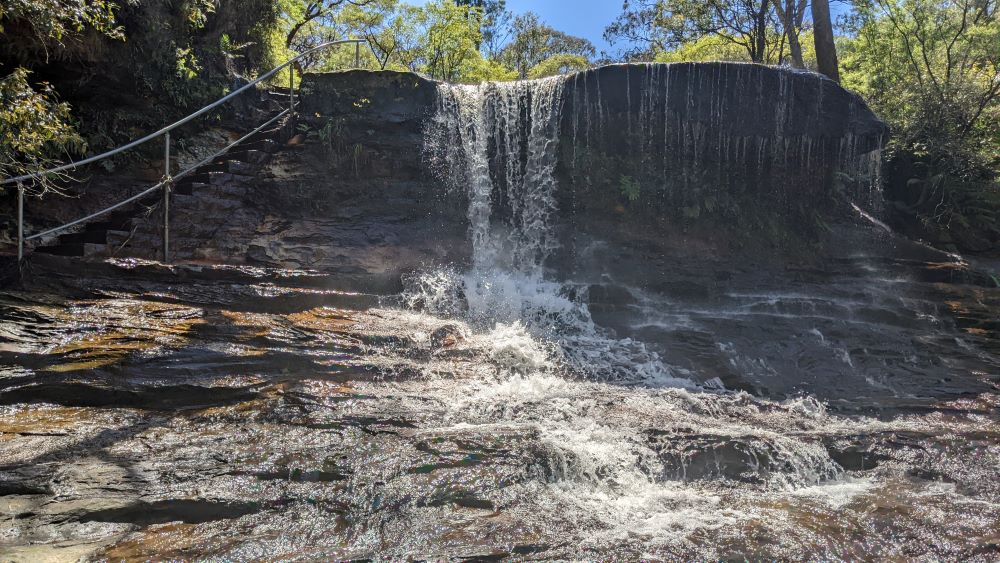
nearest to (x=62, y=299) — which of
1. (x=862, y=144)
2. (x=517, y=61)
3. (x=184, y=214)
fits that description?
(x=184, y=214)

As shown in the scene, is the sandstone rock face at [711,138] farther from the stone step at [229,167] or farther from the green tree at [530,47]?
the green tree at [530,47]

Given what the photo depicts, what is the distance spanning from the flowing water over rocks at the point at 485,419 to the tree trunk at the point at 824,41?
606cm

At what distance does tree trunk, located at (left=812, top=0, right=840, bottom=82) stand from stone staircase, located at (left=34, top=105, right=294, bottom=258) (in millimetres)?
11845

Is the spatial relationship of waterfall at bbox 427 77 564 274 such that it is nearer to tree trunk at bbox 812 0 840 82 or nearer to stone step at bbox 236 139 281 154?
stone step at bbox 236 139 281 154

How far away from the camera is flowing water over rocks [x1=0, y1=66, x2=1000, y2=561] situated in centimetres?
412

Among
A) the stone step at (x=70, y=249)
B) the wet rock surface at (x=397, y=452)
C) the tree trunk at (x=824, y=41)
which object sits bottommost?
the wet rock surface at (x=397, y=452)

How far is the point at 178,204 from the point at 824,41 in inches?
552

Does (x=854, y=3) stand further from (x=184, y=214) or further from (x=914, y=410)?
(x=184, y=214)

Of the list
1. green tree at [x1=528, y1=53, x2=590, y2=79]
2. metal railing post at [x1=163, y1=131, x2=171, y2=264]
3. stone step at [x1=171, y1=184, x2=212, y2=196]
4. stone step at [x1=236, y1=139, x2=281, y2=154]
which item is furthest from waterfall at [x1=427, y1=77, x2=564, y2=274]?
green tree at [x1=528, y1=53, x2=590, y2=79]

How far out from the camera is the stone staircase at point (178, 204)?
8086mm

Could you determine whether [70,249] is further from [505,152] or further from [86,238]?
[505,152]

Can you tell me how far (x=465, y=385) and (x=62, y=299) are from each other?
14.5ft

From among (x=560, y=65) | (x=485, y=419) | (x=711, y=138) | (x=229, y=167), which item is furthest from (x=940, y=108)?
(x=560, y=65)

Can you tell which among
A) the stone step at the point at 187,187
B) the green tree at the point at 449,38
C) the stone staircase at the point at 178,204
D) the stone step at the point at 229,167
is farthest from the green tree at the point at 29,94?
the green tree at the point at 449,38
